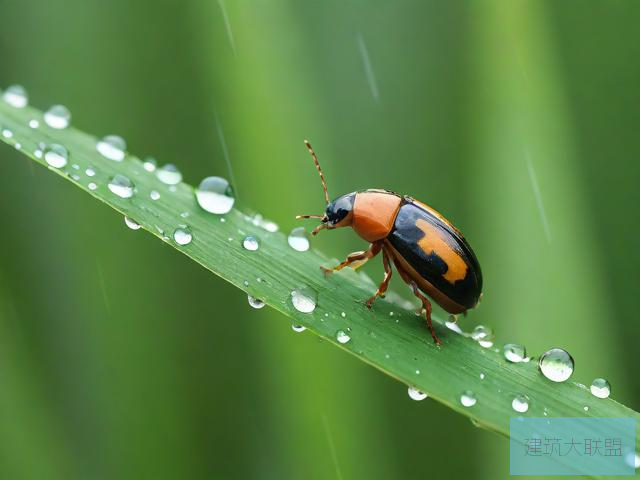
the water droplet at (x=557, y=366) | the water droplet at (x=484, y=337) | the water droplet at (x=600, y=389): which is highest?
the water droplet at (x=484, y=337)

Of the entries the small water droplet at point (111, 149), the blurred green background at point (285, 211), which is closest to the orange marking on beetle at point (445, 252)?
the blurred green background at point (285, 211)

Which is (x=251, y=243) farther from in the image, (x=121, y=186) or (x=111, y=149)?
(x=111, y=149)

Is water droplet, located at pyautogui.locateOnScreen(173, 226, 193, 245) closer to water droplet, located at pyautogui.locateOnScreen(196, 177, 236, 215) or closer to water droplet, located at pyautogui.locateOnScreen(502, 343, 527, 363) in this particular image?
water droplet, located at pyautogui.locateOnScreen(196, 177, 236, 215)

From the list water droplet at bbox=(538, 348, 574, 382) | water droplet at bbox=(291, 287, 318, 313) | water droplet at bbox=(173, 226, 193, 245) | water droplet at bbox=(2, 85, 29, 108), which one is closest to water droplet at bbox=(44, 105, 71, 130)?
water droplet at bbox=(2, 85, 29, 108)

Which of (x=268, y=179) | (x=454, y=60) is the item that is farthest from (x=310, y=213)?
(x=454, y=60)

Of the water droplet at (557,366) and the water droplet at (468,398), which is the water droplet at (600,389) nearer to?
the water droplet at (557,366)

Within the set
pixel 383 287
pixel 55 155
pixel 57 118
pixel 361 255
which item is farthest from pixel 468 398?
pixel 57 118
